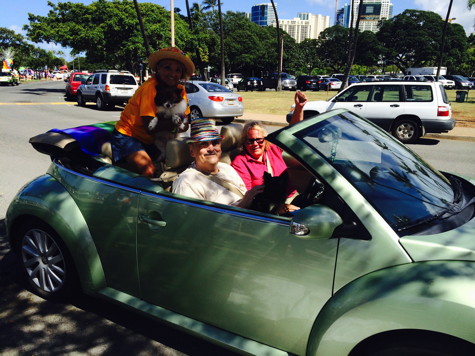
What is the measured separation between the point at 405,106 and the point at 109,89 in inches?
547

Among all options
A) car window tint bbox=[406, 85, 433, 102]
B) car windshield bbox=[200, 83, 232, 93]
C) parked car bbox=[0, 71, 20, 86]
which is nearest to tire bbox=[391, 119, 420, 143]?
car window tint bbox=[406, 85, 433, 102]

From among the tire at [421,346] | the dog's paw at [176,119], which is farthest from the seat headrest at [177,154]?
the tire at [421,346]

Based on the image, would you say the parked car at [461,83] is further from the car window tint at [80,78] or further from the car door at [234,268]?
the car door at [234,268]

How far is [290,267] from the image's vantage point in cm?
200

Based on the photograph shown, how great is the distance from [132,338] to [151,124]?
181cm

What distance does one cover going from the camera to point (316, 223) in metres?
1.84

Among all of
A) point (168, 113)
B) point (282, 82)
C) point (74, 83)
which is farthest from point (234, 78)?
point (168, 113)

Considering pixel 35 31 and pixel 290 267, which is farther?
pixel 35 31

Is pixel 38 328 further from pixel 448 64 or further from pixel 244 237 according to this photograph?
pixel 448 64

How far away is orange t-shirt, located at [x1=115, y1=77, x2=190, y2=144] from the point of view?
3699mm

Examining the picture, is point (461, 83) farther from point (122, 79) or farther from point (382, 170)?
point (382, 170)

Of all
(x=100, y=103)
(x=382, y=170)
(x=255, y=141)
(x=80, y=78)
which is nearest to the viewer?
(x=382, y=170)

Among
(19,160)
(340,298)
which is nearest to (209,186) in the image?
(340,298)

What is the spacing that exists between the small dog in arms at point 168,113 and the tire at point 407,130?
9332mm
